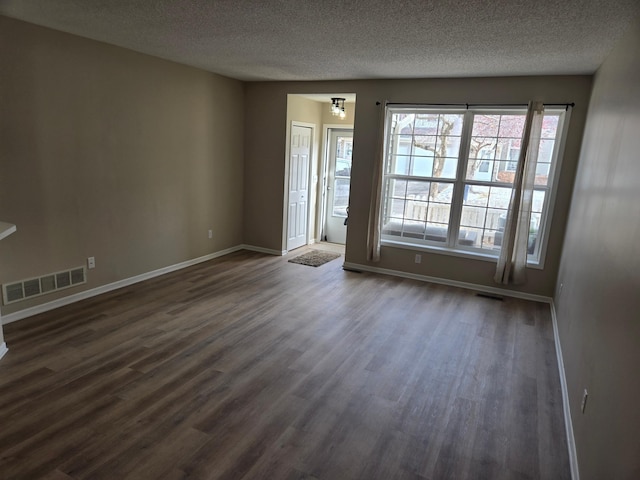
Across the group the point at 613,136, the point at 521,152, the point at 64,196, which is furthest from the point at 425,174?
the point at 64,196

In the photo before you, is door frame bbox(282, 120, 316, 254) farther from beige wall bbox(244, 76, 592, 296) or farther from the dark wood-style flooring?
the dark wood-style flooring

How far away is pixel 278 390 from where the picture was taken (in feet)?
9.04

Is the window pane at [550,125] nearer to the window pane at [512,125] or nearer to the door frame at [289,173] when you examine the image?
the window pane at [512,125]

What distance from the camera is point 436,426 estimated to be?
2480mm

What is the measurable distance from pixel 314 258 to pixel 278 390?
3.50 metres

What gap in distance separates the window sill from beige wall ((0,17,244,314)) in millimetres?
2550

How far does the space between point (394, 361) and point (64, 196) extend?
3.31 meters

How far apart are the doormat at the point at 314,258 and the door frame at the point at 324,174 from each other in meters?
0.82

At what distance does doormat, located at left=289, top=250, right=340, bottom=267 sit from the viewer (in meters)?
5.93

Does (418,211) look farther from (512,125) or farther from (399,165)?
(512,125)

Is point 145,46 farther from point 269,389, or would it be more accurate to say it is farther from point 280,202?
point 269,389

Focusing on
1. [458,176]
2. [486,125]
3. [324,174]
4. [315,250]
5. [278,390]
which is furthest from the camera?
[324,174]

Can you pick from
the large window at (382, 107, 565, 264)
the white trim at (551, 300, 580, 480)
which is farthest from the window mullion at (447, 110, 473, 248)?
the white trim at (551, 300, 580, 480)

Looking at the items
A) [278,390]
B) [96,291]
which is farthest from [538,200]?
[96,291]
